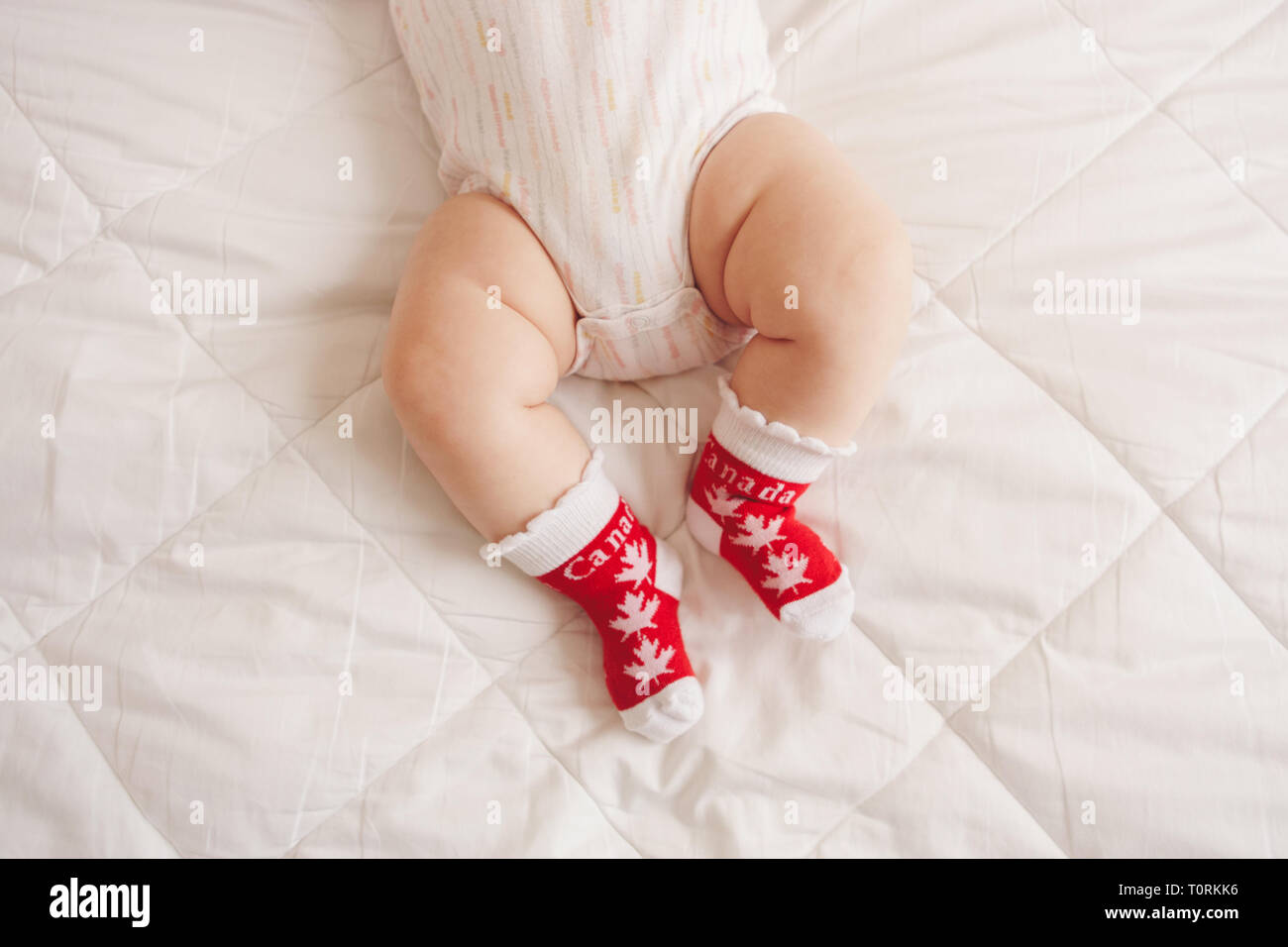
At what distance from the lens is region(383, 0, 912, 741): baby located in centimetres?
85

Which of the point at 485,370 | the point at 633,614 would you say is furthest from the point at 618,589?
the point at 485,370

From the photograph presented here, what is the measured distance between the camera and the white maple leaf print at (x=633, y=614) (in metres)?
0.88

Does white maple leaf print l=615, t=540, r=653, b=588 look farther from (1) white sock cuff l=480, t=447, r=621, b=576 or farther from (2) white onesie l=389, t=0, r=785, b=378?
(2) white onesie l=389, t=0, r=785, b=378

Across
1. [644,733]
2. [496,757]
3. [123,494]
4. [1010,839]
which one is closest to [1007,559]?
[1010,839]

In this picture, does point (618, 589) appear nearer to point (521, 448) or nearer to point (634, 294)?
point (521, 448)

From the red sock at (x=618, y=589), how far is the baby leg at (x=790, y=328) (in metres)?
0.09

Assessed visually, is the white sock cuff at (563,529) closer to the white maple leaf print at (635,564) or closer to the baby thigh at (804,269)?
the white maple leaf print at (635,564)

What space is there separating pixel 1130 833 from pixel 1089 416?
0.38 m

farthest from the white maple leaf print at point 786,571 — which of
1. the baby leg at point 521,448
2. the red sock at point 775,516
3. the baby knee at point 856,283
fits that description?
the baby knee at point 856,283

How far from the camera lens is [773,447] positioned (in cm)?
87

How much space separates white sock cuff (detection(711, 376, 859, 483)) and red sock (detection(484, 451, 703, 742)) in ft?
0.42

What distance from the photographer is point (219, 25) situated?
3.47 feet

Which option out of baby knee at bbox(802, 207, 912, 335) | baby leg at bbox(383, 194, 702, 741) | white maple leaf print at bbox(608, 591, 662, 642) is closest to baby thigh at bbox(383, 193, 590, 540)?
baby leg at bbox(383, 194, 702, 741)
